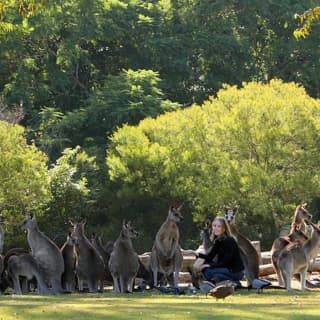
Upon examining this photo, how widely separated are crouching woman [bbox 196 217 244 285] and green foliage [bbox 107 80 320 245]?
22.3 meters

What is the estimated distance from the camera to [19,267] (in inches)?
822

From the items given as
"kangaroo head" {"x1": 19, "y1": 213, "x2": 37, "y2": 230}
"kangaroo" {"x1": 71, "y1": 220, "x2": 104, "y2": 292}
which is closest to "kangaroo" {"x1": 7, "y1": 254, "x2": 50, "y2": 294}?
"kangaroo" {"x1": 71, "y1": 220, "x2": 104, "y2": 292}

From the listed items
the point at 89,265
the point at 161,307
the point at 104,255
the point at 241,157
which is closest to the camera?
the point at 161,307

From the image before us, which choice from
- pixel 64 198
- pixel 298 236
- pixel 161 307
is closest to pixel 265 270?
pixel 298 236

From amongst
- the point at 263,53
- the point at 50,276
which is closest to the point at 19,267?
the point at 50,276

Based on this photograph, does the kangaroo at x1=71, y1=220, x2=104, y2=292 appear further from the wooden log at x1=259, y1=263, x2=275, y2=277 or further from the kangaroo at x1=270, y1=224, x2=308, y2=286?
the wooden log at x1=259, y1=263, x2=275, y2=277

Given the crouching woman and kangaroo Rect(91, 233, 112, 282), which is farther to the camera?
kangaroo Rect(91, 233, 112, 282)

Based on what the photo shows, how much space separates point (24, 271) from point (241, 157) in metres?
23.9

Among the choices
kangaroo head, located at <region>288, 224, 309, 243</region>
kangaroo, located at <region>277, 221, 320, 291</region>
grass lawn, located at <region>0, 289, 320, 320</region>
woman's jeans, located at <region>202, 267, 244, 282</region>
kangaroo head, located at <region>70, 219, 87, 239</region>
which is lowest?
grass lawn, located at <region>0, 289, 320, 320</region>

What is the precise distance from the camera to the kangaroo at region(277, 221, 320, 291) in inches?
845

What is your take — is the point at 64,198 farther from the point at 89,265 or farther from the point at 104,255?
the point at 89,265

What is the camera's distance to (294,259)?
21.5 m

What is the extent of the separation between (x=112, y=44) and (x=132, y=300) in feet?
144

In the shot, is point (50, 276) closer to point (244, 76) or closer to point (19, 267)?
point (19, 267)
